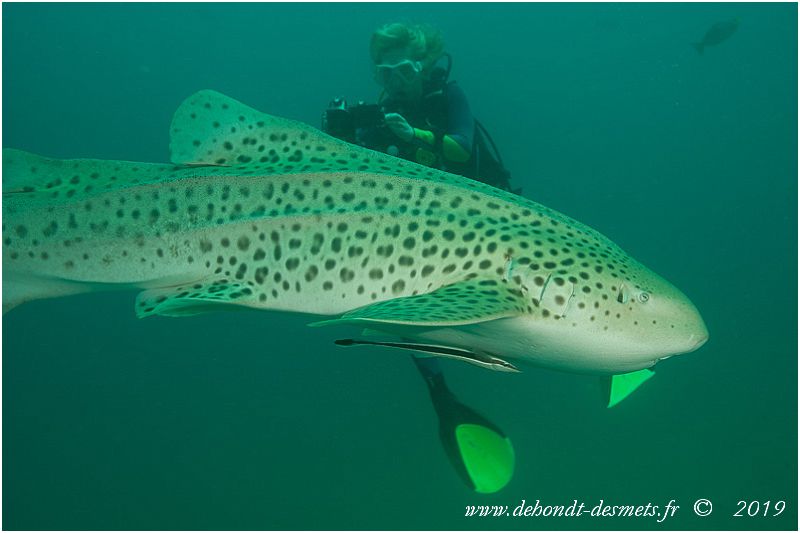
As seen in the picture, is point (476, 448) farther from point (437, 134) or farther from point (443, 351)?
point (437, 134)

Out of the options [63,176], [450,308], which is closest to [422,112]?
[63,176]

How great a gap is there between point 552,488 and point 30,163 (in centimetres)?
1124

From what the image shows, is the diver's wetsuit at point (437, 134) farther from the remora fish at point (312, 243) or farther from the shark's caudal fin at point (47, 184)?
the shark's caudal fin at point (47, 184)

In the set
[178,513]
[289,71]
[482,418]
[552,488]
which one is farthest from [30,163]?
[289,71]

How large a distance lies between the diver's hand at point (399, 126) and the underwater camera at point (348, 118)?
0.89ft

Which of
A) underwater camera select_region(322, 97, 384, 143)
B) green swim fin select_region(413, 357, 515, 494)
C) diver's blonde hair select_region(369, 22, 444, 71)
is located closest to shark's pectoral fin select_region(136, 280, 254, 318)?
underwater camera select_region(322, 97, 384, 143)

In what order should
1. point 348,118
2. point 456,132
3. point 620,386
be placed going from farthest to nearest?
1. point 456,132
2. point 348,118
3. point 620,386

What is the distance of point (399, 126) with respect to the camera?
191 inches

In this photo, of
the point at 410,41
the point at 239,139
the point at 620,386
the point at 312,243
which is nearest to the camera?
the point at 312,243

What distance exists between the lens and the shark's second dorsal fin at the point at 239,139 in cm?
330

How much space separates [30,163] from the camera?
3.36 m

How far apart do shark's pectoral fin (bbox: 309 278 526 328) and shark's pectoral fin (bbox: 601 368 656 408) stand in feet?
8.22

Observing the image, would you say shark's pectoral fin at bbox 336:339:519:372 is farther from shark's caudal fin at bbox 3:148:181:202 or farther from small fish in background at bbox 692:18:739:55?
small fish in background at bbox 692:18:739:55

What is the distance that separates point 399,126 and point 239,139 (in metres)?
1.90
